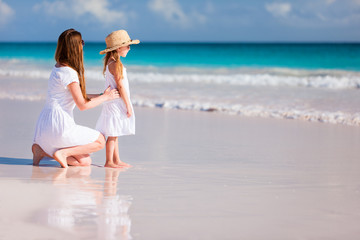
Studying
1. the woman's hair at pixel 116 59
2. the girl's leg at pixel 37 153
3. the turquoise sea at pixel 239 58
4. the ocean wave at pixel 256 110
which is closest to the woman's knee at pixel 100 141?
the girl's leg at pixel 37 153

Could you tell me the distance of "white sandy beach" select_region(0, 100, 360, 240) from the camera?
288cm

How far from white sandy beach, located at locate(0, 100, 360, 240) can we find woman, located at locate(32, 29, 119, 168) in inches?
6.5

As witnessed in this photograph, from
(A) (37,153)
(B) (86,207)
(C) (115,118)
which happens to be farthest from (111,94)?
(B) (86,207)

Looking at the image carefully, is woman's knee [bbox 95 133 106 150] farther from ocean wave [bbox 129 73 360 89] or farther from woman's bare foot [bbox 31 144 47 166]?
ocean wave [bbox 129 73 360 89]

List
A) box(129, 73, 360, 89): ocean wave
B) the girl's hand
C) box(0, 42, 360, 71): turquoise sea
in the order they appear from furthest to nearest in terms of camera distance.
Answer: box(0, 42, 360, 71): turquoise sea, box(129, 73, 360, 89): ocean wave, the girl's hand

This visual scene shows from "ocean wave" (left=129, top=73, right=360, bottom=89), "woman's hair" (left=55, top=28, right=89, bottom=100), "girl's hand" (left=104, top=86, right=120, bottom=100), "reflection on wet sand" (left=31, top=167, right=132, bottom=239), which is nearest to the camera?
"reflection on wet sand" (left=31, top=167, right=132, bottom=239)

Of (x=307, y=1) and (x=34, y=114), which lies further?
(x=307, y=1)

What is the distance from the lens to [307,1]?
3662cm

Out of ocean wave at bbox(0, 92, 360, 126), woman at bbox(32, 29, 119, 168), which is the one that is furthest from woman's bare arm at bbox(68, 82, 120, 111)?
ocean wave at bbox(0, 92, 360, 126)

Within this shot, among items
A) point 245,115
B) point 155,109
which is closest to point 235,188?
point 245,115

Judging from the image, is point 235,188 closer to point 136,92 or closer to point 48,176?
point 48,176

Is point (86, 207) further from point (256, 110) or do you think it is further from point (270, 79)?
point (270, 79)

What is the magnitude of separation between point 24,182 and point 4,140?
219 cm

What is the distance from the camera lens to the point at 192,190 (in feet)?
12.4
